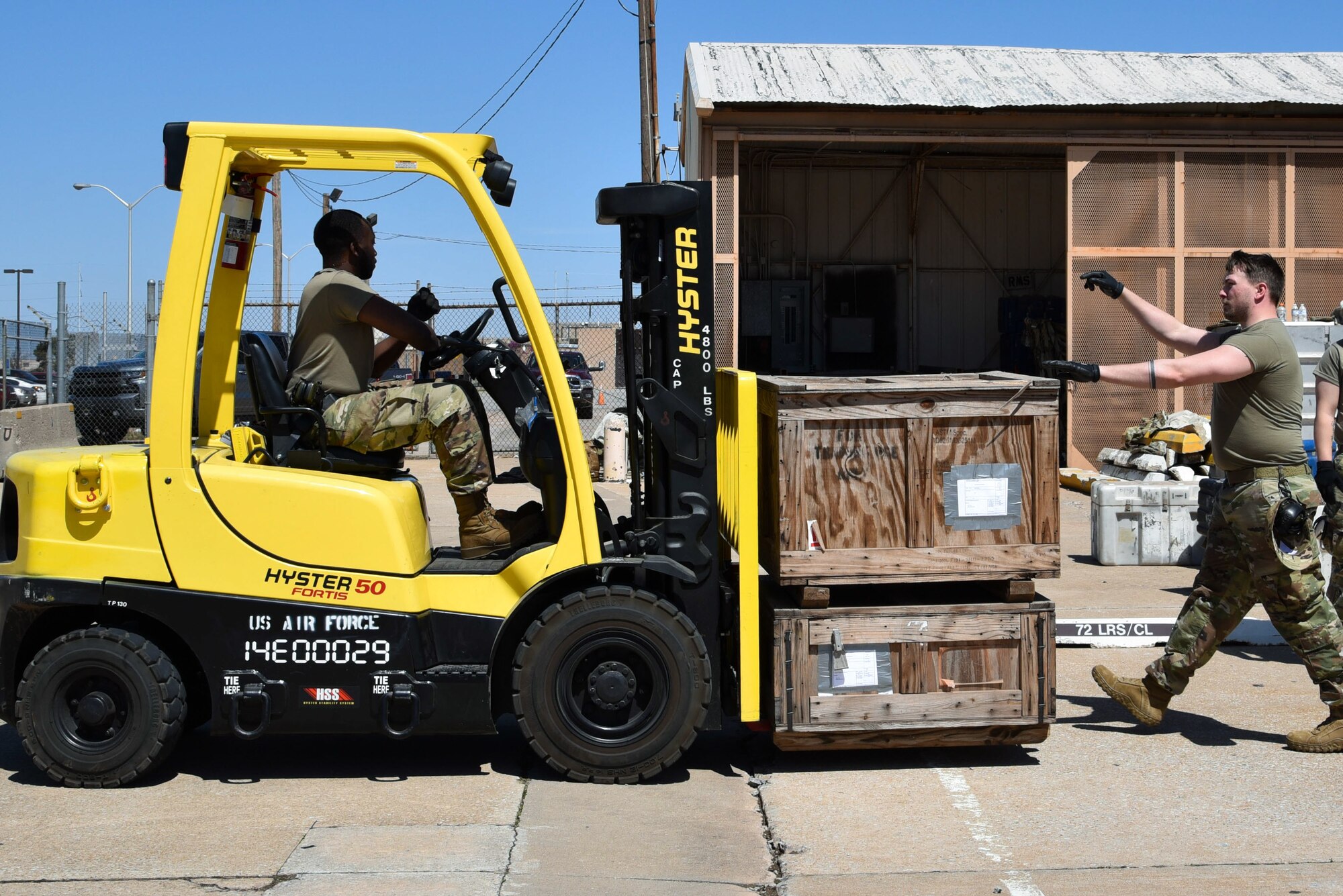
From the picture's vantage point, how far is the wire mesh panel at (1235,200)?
1758 cm

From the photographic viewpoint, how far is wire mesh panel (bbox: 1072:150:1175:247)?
57.6ft

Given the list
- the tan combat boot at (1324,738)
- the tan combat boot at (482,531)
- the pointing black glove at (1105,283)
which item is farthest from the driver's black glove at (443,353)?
the tan combat boot at (1324,738)

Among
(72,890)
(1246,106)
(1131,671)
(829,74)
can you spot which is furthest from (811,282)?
(72,890)

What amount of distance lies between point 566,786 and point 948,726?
1.59 m

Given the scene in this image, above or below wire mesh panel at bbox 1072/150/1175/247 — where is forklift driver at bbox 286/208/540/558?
below

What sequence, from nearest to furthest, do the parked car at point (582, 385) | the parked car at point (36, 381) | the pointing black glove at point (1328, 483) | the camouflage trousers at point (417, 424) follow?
1. the camouflage trousers at point (417, 424)
2. the pointing black glove at point (1328, 483)
3. the parked car at point (582, 385)
4. the parked car at point (36, 381)

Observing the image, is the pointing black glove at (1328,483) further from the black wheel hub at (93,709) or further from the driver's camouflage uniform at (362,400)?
the black wheel hub at (93,709)

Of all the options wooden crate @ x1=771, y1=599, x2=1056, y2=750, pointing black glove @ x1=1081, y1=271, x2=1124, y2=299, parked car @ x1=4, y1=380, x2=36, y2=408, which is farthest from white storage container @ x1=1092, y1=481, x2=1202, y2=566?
parked car @ x1=4, y1=380, x2=36, y2=408

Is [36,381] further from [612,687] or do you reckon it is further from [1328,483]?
[1328,483]

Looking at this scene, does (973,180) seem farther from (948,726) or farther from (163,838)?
(163,838)

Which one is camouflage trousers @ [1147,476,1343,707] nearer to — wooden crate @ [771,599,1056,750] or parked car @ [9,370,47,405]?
wooden crate @ [771,599,1056,750]

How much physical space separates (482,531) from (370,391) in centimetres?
77

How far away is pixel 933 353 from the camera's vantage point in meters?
25.2

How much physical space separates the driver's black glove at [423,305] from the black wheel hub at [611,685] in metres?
1.73
